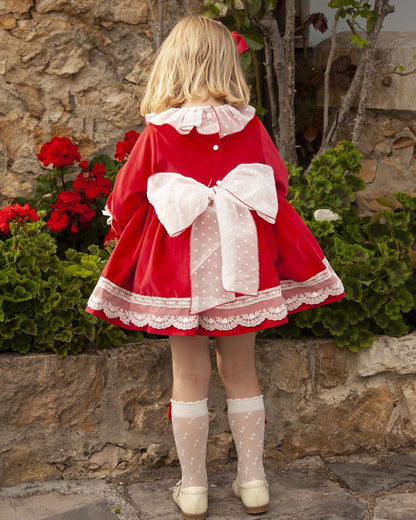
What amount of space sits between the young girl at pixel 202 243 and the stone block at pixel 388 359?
59 cm

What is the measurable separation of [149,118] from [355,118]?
5.32 feet

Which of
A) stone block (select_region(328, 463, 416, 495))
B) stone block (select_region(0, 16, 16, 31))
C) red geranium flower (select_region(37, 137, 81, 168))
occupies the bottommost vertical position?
stone block (select_region(328, 463, 416, 495))

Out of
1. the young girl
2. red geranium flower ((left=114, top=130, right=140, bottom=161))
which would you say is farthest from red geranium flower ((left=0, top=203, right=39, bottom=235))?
the young girl

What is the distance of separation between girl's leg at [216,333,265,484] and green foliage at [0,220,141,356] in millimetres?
524

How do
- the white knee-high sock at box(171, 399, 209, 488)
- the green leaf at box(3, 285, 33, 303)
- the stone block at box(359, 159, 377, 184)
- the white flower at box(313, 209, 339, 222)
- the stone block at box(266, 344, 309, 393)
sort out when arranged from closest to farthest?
1. the white knee-high sock at box(171, 399, 209, 488)
2. the green leaf at box(3, 285, 33, 303)
3. the stone block at box(266, 344, 309, 393)
4. the white flower at box(313, 209, 339, 222)
5. the stone block at box(359, 159, 377, 184)

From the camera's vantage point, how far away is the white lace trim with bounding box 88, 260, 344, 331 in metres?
2.14

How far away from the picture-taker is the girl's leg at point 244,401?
229 cm

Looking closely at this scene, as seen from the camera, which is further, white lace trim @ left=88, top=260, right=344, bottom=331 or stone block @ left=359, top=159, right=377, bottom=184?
stone block @ left=359, top=159, right=377, bottom=184

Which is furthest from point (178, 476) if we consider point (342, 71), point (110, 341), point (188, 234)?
point (342, 71)

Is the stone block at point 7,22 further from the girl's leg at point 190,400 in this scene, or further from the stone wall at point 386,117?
the girl's leg at point 190,400

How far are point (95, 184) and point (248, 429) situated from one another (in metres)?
1.48

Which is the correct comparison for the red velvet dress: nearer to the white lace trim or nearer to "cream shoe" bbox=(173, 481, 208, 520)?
the white lace trim

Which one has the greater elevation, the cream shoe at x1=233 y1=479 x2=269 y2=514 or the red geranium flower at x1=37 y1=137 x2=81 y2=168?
the red geranium flower at x1=37 y1=137 x2=81 y2=168

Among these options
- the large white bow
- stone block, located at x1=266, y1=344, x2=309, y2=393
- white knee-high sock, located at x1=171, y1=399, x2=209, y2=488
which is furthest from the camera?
stone block, located at x1=266, y1=344, x2=309, y2=393
